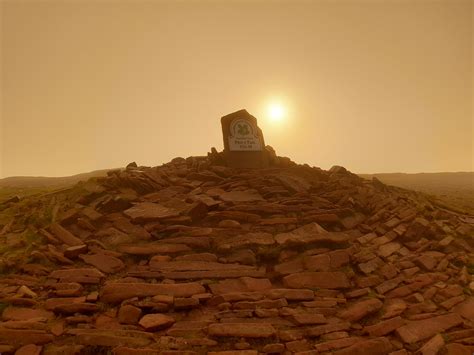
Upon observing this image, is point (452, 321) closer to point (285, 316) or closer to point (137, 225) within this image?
point (285, 316)

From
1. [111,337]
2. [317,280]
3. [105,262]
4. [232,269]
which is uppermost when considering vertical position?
[105,262]

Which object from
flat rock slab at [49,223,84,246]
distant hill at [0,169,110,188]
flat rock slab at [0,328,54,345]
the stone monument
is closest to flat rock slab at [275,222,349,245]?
the stone monument

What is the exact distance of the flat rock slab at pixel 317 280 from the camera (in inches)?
308

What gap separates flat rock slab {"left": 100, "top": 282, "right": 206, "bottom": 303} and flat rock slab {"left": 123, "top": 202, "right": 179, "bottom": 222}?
2.96 m

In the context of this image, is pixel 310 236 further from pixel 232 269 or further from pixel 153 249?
pixel 153 249

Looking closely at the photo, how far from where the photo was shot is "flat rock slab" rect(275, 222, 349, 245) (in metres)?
9.09

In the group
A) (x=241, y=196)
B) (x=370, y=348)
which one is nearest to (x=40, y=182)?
(x=241, y=196)

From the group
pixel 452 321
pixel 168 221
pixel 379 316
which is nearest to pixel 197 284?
pixel 168 221

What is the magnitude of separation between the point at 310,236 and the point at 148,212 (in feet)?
16.6

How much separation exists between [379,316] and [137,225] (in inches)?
271

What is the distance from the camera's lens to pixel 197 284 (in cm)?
745

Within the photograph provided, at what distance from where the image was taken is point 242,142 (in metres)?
14.1

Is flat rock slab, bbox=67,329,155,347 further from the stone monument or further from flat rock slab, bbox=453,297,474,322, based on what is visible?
the stone monument

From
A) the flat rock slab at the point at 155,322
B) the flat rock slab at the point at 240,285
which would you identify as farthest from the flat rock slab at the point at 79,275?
the flat rock slab at the point at 240,285
